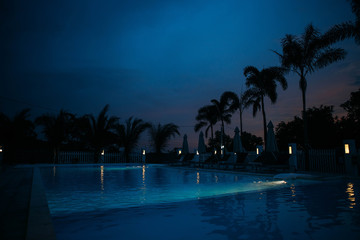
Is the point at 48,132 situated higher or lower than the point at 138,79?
lower

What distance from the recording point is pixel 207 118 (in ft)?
96.7

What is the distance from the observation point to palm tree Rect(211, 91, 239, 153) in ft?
83.1

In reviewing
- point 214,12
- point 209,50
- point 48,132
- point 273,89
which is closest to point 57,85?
point 48,132

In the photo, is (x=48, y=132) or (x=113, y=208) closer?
(x=113, y=208)

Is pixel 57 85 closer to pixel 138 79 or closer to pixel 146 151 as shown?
pixel 138 79

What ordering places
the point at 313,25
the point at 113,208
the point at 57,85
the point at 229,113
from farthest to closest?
the point at 57,85 < the point at 229,113 < the point at 313,25 < the point at 113,208

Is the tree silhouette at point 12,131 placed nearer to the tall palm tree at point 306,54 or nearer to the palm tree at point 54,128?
the palm tree at point 54,128

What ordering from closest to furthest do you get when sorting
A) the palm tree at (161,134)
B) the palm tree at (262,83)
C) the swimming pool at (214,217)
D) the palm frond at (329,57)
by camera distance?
the swimming pool at (214,217) < the palm frond at (329,57) < the palm tree at (262,83) < the palm tree at (161,134)

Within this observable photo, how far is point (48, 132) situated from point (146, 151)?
972 cm

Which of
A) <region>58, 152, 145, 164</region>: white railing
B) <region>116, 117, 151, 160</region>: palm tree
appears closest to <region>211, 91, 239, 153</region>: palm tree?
<region>116, 117, 151, 160</region>: palm tree

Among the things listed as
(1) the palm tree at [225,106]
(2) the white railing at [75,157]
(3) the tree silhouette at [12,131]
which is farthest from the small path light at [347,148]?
(3) the tree silhouette at [12,131]

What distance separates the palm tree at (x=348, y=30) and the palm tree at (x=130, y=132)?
1858cm

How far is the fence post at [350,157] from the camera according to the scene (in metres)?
10.6

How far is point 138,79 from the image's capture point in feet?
95.0
